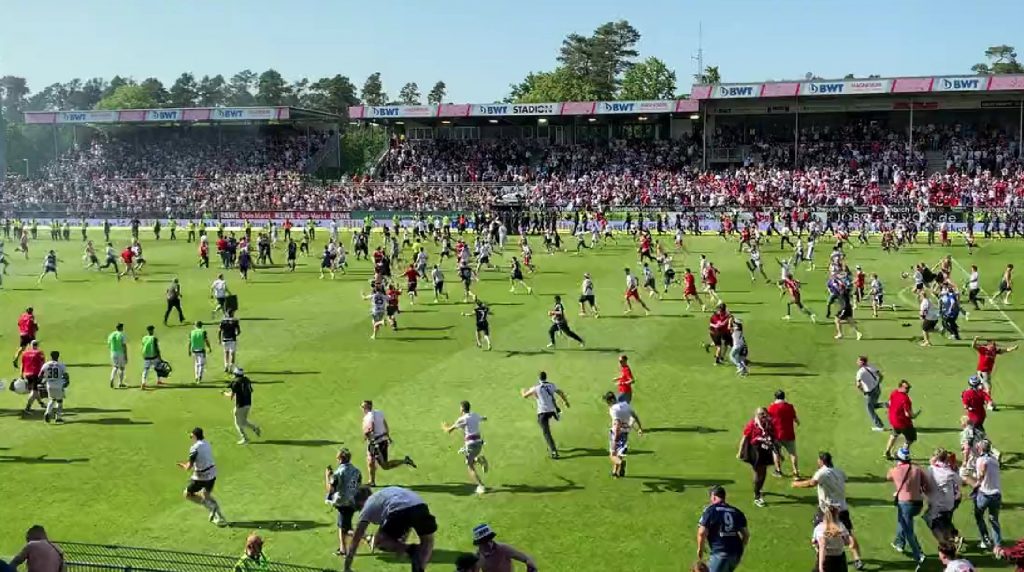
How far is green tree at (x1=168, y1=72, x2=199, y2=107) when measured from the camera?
552 ft

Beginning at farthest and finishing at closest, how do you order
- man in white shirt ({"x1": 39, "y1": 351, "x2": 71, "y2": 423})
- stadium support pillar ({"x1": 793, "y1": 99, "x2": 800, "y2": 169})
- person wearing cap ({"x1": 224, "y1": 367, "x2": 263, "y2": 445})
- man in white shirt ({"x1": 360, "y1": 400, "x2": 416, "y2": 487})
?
1. stadium support pillar ({"x1": 793, "y1": 99, "x2": 800, "y2": 169})
2. man in white shirt ({"x1": 39, "y1": 351, "x2": 71, "y2": 423})
3. person wearing cap ({"x1": 224, "y1": 367, "x2": 263, "y2": 445})
4. man in white shirt ({"x1": 360, "y1": 400, "x2": 416, "y2": 487})

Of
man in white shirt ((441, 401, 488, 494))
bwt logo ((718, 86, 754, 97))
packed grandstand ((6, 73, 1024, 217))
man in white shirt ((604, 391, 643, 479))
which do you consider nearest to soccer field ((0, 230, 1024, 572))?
man in white shirt ((604, 391, 643, 479))

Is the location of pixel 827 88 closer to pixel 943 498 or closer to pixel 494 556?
pixel 943 498

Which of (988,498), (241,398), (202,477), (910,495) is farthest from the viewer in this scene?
(241,398)

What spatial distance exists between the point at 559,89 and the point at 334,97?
52999 millimetres

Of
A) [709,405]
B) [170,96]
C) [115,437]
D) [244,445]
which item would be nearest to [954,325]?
[709,405]

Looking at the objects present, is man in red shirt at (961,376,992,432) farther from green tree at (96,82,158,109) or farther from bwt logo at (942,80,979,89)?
green tree at (96,82,158,109)

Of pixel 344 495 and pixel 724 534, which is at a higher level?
pixel 724 534

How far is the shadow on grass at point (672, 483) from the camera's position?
16.0 meters

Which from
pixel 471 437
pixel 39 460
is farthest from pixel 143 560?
pixel 39 460

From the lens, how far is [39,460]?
18.1 metres

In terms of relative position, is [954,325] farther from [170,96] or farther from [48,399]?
[170,96]

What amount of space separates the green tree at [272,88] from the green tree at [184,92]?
1064 centimetres

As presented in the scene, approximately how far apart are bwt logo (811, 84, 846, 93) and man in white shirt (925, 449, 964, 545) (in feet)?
208
